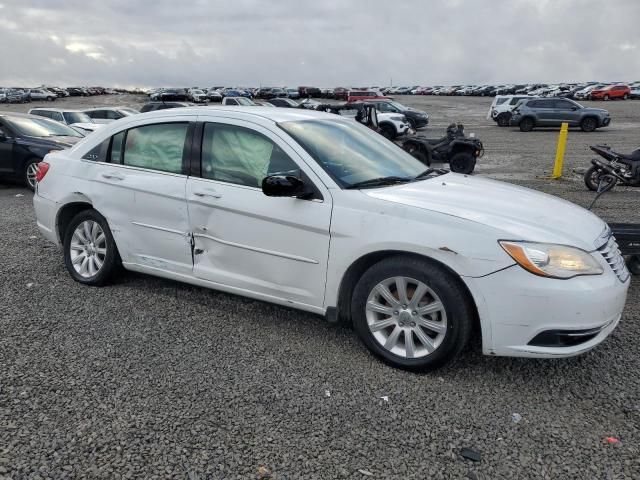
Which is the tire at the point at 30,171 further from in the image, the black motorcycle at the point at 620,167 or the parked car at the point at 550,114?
the parked car at the point at 550,114

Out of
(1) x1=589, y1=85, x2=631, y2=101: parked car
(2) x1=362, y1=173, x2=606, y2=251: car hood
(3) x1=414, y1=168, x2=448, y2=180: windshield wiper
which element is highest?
(1) x1=589, y1=85, x2=631, y2=101: parked car

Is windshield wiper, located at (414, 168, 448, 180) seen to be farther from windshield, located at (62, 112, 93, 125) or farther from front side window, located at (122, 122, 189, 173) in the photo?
windshield, located at (62, 112, 93, 125)

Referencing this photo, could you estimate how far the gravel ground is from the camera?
8.63 ft

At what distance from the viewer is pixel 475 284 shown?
3148 millimetres

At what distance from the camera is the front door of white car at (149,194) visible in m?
4.23

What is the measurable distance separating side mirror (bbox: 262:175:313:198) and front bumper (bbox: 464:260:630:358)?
1217 millimetres

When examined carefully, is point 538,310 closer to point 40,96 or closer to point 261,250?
point 261,250

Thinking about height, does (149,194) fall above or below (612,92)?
below

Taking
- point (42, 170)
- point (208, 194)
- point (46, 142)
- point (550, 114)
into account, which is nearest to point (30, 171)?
point (46, 142)

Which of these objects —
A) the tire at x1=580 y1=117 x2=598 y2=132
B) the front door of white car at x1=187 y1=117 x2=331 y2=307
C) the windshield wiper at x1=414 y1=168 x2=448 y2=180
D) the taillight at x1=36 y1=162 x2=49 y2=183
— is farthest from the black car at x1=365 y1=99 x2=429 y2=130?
the front door of white car at x1=187 y1=117 x2=331 y2=307

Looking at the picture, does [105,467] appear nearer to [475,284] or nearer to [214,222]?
[214,222]

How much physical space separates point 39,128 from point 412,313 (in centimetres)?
986

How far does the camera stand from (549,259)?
3.09 m

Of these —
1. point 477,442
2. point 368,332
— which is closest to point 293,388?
point 368,332
